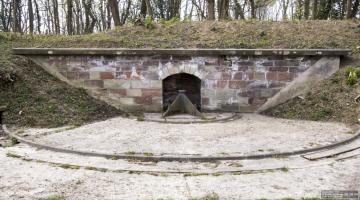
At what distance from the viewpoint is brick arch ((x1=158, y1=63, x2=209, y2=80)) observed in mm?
11031

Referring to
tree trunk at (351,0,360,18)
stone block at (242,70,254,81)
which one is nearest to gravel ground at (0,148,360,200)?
stone block at (242,70,254,81)

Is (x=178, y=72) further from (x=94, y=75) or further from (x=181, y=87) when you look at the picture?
Answer: (x=94, y=75)

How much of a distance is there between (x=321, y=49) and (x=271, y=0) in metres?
16.1

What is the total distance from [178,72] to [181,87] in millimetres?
786

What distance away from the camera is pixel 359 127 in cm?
862

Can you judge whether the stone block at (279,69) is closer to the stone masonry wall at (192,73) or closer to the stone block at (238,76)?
the stone masonry wall at (192,73)

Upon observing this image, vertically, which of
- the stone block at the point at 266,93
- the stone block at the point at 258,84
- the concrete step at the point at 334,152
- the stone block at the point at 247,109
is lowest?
the concrete step at the point at 334,152

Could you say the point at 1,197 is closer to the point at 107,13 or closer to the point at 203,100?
the point at 203,100

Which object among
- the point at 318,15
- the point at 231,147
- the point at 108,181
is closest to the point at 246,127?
the point at 231,147

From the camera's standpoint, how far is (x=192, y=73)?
1111cm

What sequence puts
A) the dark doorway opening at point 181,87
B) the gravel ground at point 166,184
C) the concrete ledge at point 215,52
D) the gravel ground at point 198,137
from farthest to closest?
the dark doorway opening at point 181,87 → the concrete ledge at point 215,52 → the gravel ground at point 198,137 → the gravel ground at point 166,184

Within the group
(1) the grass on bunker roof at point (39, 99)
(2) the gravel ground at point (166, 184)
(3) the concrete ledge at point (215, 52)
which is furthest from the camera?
(3) the concrete ledge at point (215, 52)

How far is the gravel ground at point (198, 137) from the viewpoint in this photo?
696 cm

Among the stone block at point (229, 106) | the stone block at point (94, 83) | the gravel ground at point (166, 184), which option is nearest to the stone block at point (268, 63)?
the stone block at point (229, 106)
